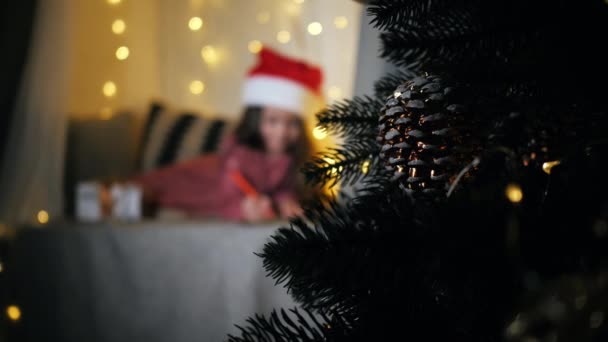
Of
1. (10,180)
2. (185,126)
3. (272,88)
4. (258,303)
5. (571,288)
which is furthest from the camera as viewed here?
(185,126)

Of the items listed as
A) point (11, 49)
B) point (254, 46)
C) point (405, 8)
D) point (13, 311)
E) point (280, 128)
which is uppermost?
point (254, 46)

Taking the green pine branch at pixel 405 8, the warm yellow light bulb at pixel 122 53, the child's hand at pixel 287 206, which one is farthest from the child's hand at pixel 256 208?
the green pine branch at pixel 405 8

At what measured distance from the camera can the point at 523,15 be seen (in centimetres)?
30

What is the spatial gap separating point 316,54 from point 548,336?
1845 mm

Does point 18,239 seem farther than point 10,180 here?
No

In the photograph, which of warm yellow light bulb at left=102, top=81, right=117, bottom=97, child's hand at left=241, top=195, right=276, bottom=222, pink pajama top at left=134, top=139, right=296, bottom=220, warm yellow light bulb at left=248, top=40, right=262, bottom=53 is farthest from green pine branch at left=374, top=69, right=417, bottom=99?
warm yellow light bulb at left=102, top=81, right=117, bottom=97

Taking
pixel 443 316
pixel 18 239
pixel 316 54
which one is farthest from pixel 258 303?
pixel 316 54

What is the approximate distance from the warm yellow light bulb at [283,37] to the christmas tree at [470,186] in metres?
1.82

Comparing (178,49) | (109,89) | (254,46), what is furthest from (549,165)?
(178,49)

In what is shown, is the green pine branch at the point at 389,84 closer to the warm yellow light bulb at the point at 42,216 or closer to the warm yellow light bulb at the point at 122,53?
the warm yellow light bulb at the point at 42,216

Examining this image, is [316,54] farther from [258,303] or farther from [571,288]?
[571,288]

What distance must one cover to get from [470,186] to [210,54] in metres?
2.21

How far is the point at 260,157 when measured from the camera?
190cm

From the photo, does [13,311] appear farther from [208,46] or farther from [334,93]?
[208,46]
